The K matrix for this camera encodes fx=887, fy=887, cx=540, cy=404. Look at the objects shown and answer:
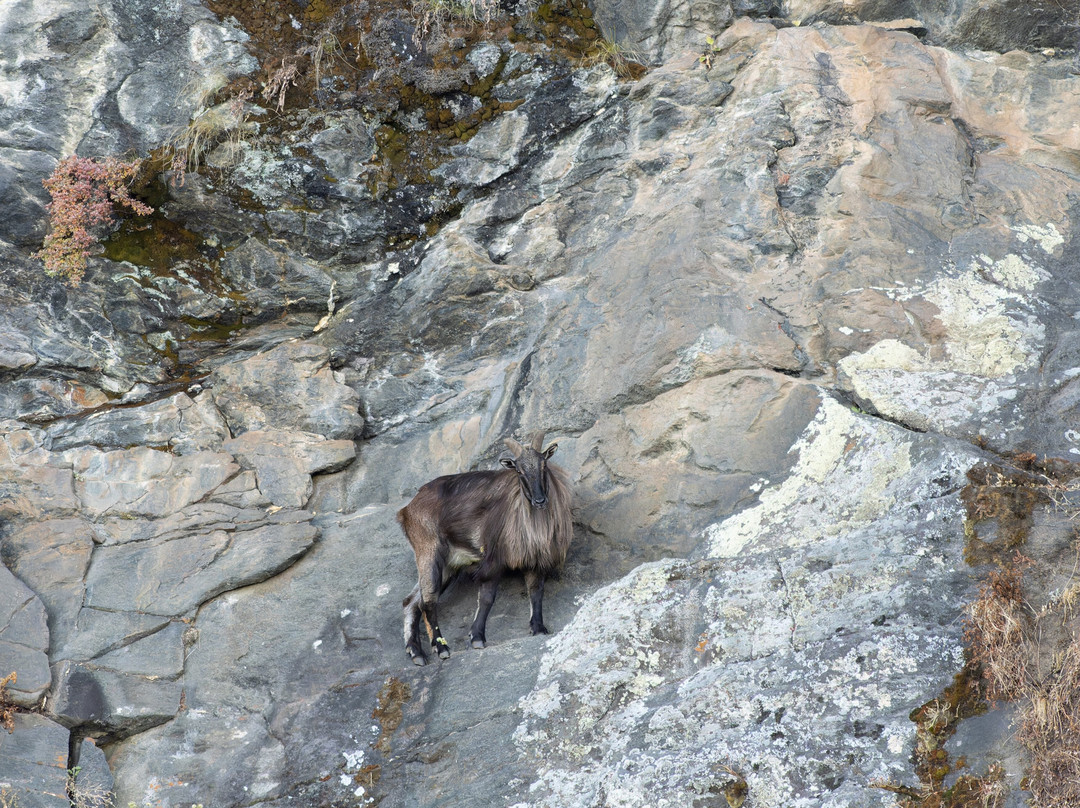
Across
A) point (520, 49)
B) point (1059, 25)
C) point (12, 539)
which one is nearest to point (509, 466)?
point (12, 539)

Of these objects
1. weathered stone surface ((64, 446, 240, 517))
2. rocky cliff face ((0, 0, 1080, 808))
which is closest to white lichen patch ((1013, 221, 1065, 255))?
rocky cliff face ((0, 0, 1080, 808))

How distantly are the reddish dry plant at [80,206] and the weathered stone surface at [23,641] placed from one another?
11.6ft

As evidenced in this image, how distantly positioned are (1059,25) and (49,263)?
35.8ft

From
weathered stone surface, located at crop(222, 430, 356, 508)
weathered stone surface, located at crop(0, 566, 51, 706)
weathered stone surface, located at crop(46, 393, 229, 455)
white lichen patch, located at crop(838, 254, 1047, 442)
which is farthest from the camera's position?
weathered stone surface, located at crop(46, 393, 229, 455)

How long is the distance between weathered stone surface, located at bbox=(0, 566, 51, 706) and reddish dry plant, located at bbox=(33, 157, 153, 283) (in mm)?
3523

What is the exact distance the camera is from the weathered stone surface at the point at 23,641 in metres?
6.59

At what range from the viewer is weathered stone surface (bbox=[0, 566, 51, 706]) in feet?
21.6

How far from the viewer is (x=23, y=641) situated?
22.8 ft

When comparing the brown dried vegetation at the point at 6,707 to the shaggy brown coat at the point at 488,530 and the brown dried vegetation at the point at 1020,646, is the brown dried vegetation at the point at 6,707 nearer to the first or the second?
the shaggy brown coat at the point at 488,530

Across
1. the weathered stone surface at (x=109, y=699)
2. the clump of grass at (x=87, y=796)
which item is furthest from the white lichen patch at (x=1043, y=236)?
the clump of grass at (x=87, y=796)

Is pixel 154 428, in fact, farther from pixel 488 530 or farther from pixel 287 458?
pixel 488 530

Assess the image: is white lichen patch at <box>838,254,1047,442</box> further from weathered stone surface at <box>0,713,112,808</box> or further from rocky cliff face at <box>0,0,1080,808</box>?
weathered stone surface at <box>0,713,112,808</box>

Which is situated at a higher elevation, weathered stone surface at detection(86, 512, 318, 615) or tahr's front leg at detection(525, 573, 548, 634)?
weathered stone surface at detection(86, 512, 318, 615)

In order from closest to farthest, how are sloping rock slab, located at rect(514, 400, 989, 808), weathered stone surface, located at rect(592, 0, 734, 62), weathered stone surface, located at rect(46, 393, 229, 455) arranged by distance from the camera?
sloping rock slab, located at rect(514, 400, 989, 808) < weathered stone surface, located at rect(46, 393, 229, 455) < weathered stone surface, located at rect(592, 0, 734, 62)
